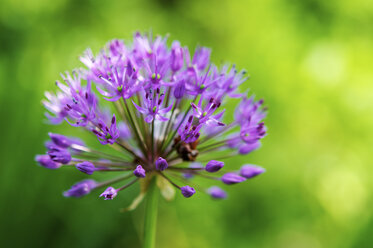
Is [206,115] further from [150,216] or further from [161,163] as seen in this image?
[150,216]

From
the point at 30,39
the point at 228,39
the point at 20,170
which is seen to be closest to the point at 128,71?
the point at 20,170

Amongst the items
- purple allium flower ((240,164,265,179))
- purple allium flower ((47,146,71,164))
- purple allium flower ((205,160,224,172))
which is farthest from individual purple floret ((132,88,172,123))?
purple allium flower ((240,164,265,179))

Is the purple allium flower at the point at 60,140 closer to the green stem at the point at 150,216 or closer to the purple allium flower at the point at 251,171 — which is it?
the green stem at the point at 150,216

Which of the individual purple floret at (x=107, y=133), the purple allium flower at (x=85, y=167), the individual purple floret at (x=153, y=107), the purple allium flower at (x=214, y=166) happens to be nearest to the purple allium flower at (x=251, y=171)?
the purple allium flower at (x=214, y=166)

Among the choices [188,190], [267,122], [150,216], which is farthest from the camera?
[267,122]

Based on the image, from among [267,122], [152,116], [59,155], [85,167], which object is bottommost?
[85,167]

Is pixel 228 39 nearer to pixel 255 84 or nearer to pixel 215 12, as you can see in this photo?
pixel 215 12

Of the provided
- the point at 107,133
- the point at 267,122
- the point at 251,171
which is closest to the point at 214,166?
the point at 251,171

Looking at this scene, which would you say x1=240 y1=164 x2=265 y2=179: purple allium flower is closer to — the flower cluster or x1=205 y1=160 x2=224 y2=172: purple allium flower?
the flower cluster
